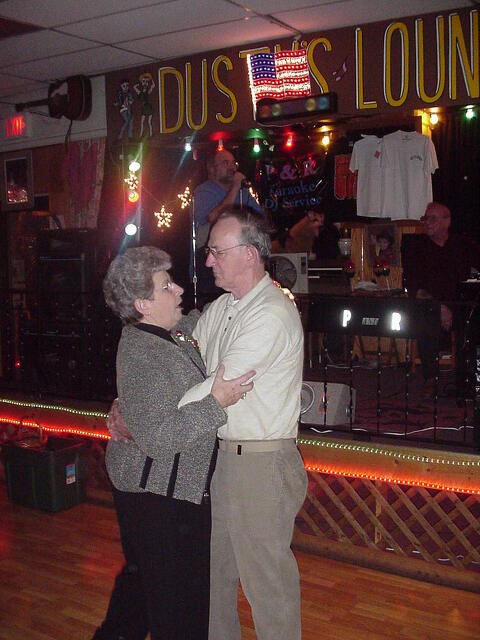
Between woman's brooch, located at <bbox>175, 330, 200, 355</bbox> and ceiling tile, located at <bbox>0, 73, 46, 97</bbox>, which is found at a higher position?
ceiling tile, located at <bbox>0, 73, 46, 97</bbox>

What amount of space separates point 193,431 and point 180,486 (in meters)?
0.23

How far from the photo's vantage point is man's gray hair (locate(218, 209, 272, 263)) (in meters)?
2.52

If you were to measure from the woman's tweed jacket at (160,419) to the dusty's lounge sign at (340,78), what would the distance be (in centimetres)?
363

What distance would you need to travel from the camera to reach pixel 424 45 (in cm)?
503

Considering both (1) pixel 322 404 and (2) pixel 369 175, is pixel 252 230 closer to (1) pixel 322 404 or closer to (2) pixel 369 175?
(1) pixel 322 404

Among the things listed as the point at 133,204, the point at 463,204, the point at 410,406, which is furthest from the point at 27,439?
the point at 463,204

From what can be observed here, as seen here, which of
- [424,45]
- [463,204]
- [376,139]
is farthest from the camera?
[463,204]

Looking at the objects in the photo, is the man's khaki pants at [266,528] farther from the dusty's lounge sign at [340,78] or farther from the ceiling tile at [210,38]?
the ceiling tile at [210,38]

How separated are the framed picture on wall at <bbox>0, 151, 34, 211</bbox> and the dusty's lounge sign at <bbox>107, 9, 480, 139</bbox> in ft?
4.37

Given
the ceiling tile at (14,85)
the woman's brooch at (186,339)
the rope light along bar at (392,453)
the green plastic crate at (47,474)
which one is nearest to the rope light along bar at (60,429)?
the green plastic crate at (47,474)

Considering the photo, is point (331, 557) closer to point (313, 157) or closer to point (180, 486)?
point (180, 486)

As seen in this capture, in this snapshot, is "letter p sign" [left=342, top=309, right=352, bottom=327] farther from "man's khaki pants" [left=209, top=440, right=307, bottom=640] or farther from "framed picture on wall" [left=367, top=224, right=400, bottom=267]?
"man's khaki pants" [left=209, top=440, right=307, bottom=640]

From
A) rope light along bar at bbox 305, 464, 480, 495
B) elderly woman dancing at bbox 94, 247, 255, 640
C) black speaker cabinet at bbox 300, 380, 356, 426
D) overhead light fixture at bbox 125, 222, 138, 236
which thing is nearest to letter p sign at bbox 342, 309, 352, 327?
black speaker cabinet at bbox 300, 380, 356, 426

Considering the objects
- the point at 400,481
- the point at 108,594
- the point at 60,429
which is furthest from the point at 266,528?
the point at 60,429
